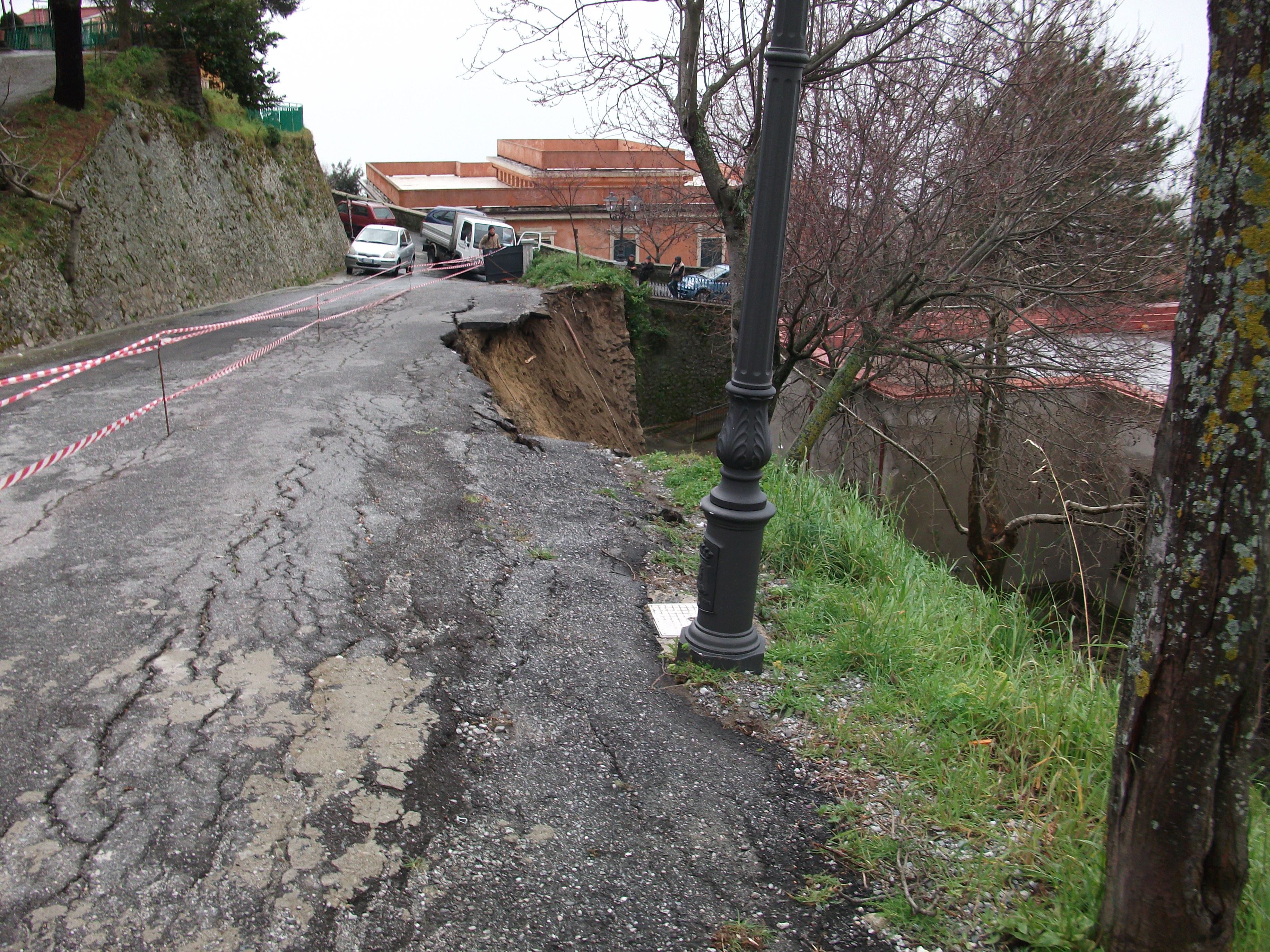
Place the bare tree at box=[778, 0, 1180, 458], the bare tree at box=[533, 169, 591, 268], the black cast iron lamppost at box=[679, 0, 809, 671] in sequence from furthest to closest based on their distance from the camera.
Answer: the bare tree at box=[533, 169, 591, 268] → the bare tree at box=[778, 0, 1180, 458] → the black cast iron lamppost at box=[679, 0, 809, 671]

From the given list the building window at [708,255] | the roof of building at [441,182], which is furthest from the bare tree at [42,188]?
the roof of building at [441,182]

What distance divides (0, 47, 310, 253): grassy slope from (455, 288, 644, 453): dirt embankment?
257 inches

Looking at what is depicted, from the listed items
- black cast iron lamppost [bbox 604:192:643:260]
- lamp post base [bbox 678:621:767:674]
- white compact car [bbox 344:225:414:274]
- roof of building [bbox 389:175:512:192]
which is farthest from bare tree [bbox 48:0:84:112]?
roof of building [bbox 389:175:512:192]

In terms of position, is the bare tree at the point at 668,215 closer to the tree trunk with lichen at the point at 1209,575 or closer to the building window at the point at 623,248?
the building window at the point at 623,248

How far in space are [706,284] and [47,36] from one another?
69.4 feet

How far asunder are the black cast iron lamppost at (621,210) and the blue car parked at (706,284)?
4180 millimetres

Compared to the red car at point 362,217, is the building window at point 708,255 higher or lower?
lower

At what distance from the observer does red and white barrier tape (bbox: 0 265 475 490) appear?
6559 mm

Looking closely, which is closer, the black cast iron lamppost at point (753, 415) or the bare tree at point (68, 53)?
the black cast iron lamppost at point (753, 415)

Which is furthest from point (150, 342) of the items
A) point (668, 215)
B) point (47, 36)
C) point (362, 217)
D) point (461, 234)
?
point (362, 217)

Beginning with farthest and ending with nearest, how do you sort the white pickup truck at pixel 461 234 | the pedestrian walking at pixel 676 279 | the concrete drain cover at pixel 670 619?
the pedestrian walking at pixel 676 279 < the white pickup truck at pixel 461 234 < the concrete drain cover at pixel 670 619

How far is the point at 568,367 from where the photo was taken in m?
18.0

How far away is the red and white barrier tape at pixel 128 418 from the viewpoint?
6559 millimetres

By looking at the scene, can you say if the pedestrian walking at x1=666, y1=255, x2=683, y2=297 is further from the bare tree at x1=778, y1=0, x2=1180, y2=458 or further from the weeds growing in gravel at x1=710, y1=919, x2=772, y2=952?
the weeds growing in gravel at x1=710, y1=919, x2=772, y2=952
